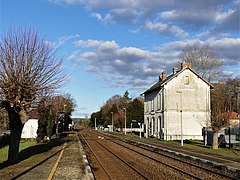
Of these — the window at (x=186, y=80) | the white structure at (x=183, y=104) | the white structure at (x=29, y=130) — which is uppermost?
the window at (x=186, y=80)

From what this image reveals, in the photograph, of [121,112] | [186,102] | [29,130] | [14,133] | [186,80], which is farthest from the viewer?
[121,112]

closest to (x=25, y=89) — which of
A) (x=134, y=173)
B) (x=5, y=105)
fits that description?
(x=5, y=105)

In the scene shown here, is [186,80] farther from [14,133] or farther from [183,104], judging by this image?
[14,133]

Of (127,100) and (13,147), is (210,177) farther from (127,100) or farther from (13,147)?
(127,100)

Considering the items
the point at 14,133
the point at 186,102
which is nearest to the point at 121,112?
the point at 186,102

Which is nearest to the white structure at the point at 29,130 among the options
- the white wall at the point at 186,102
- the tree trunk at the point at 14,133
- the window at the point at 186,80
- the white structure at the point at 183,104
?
the white structure at the point at 183,104

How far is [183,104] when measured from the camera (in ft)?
178

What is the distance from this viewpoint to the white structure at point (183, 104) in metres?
52.1

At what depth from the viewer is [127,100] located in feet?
483

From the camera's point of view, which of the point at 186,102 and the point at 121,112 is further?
the point at 121,112

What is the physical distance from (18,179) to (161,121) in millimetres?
43221

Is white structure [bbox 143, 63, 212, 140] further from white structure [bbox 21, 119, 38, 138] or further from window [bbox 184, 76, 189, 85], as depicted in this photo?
white structure [bbox 21, 119, 38, 138]

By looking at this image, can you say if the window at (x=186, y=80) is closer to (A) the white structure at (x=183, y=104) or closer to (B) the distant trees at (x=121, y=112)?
Answer: (A) the white structure at (x=183, y=104)

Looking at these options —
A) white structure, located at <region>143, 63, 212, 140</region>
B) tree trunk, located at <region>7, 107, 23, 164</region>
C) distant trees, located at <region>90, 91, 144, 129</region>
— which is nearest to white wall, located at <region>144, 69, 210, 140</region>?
white structure, located at <region>143, 63, 212, 140</region>
